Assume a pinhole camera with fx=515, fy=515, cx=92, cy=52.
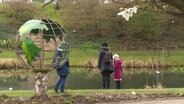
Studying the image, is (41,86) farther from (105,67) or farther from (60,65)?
(105,67)

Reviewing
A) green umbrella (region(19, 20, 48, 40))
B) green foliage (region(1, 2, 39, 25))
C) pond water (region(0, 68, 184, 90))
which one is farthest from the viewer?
green foliage (region(1, 2, 39, 25))

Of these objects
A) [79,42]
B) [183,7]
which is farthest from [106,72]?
[79,42]

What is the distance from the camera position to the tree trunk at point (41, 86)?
46.2ft

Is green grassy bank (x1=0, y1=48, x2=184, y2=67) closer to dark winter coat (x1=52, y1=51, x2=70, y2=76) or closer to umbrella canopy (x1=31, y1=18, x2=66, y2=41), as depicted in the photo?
dark winter coat (x1=52, y1=51, x2=70, y2=76)

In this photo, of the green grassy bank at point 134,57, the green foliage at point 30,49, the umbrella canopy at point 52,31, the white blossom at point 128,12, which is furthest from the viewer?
the green grassy bank at point 134,57

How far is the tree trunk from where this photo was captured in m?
14.1

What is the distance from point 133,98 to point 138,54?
33.8 meters

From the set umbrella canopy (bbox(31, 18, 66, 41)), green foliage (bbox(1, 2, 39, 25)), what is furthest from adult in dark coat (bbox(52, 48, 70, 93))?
green foliage (bbox(1, 2, 39, 25))

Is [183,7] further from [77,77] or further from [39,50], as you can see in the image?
[77,77]

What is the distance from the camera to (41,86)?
14211 mm

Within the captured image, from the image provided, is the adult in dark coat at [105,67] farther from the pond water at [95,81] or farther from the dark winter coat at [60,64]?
the pond water at [95,81]

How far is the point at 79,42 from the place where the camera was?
2156 inches

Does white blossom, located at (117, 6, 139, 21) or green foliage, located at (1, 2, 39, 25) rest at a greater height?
green foliage, located at (1, 2, 39, 25)

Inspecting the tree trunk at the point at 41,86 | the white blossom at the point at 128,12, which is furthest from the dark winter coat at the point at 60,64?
the white blossom at the point at 128,12
